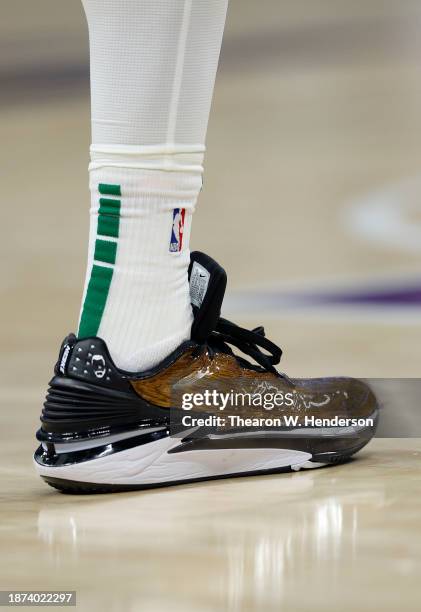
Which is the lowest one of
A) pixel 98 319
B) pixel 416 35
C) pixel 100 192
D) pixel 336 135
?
pixel 98 319

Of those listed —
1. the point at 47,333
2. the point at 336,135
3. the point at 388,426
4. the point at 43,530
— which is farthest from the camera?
the point at 336,135

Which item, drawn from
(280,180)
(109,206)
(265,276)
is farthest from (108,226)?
(280,180)

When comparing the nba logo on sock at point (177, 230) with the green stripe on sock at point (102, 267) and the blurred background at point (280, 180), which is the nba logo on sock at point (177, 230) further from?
the blurred background at point (280, 180)

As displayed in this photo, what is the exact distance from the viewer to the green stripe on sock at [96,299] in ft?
3.42

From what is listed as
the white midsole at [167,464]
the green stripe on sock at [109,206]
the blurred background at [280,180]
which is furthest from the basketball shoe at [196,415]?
the blurred background at [280,180]

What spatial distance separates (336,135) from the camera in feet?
8.34

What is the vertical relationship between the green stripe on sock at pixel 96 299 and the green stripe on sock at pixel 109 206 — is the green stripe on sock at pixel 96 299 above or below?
below

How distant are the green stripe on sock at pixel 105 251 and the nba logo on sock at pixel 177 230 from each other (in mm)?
52

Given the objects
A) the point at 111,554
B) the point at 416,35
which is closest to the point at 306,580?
the point at 111,554

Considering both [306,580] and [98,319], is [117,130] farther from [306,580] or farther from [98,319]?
[306,580]

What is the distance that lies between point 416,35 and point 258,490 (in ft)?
6.05

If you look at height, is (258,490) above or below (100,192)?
below

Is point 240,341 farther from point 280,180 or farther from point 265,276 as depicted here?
point 280,180

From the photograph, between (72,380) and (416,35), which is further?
(416,35)
